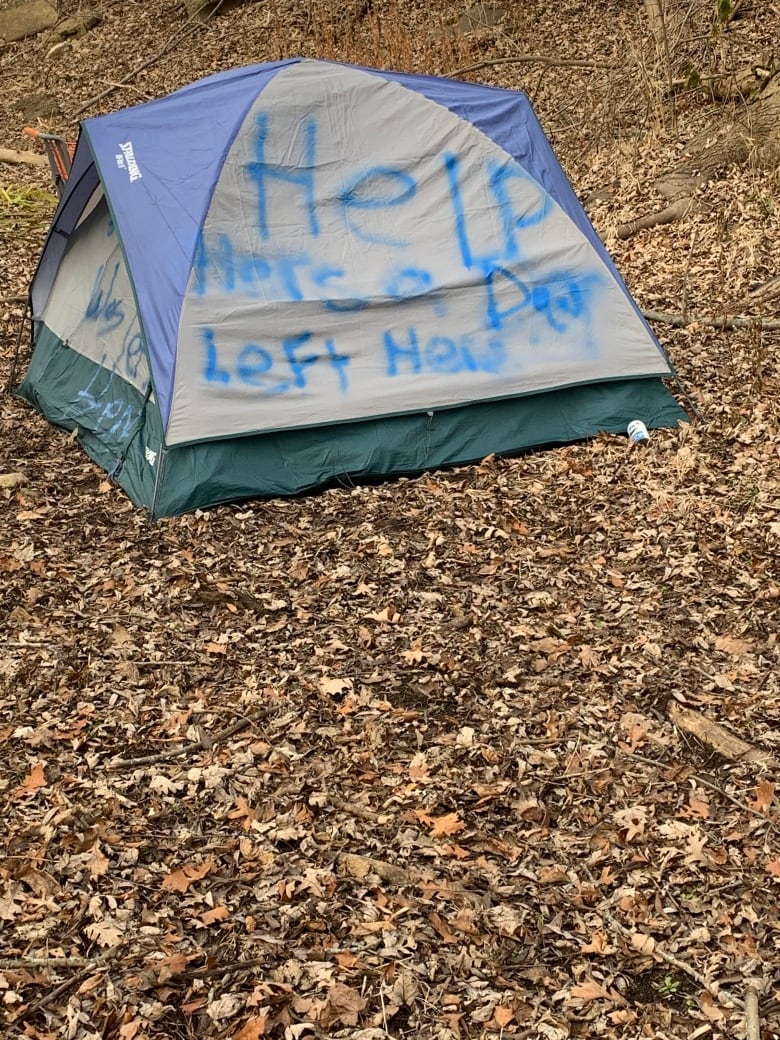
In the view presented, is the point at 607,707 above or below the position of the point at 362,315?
below

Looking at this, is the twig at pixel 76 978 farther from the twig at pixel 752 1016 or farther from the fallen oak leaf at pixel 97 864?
the twig at pixel 752 1016

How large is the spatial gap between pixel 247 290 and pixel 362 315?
70cm

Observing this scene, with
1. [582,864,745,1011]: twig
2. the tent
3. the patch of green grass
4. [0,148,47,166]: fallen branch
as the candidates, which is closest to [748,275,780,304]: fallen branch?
the tent

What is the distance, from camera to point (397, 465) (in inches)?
252

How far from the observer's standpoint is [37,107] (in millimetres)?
15602

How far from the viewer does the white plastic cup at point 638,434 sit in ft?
21.5

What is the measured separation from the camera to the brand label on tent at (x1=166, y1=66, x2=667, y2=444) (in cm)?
609

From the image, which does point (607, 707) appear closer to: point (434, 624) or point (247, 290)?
point (434, 624)

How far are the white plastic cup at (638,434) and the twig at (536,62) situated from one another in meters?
7.59

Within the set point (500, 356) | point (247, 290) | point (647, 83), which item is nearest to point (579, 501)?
point (500, 356)

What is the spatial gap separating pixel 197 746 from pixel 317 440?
7.83ft

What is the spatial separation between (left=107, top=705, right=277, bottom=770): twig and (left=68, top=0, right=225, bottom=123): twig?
13.1 metres

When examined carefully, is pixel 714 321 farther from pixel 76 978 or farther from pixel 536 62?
pixel 536 62

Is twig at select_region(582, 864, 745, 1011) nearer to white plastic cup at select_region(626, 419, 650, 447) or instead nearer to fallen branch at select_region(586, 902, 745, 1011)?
fallen branch at select_region(586, 902, 745, 1011)
